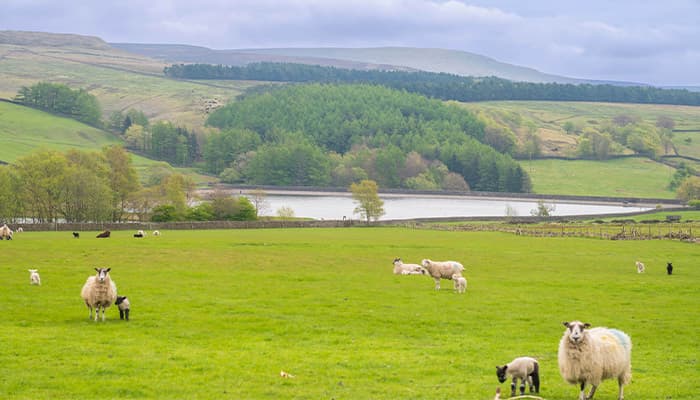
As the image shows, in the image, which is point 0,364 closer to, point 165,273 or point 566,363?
point 566,363

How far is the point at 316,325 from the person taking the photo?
2828cm

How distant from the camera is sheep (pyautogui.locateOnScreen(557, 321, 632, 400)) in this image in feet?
62.6

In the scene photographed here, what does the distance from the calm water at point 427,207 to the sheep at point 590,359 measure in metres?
130

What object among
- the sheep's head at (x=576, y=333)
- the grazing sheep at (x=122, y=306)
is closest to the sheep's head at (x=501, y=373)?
the sheep's head at (x=576, y=333)

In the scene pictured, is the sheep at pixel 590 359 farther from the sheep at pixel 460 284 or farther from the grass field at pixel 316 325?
the sheep at pixel 460 284

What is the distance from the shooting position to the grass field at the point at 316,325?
66.3ft

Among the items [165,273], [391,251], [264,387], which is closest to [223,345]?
[264,387]

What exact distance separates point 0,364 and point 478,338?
13468mm

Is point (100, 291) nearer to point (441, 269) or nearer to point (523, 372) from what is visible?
point (523, 372)

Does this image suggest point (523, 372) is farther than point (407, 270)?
No

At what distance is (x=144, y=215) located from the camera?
111m

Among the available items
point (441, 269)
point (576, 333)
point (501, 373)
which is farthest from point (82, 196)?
point (576, 333)

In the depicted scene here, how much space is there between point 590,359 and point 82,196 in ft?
292

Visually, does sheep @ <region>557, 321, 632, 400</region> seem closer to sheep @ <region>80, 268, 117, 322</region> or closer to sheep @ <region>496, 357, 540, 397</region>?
sheep @ <region>496, 357, 540, 397</region>
